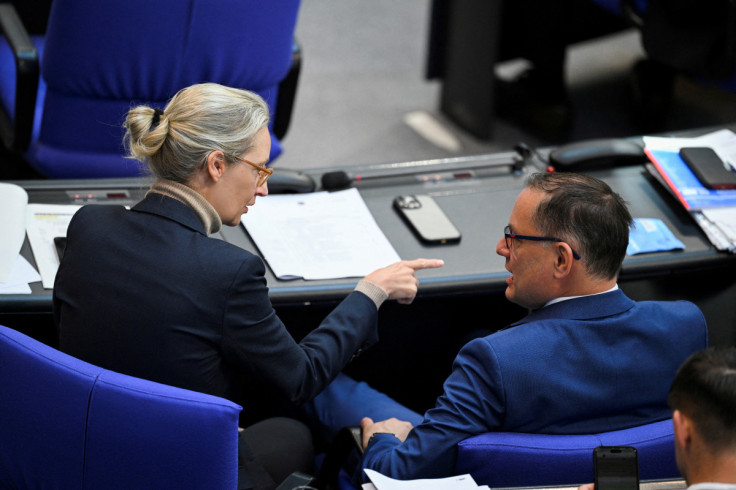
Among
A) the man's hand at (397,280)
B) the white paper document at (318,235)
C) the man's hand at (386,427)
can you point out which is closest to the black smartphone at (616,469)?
the man's hand at (386,427)

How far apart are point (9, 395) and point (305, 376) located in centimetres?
50

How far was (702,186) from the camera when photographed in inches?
90.9

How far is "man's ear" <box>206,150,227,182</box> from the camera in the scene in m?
1.67

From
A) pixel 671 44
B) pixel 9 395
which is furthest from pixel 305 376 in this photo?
pixel 671 44

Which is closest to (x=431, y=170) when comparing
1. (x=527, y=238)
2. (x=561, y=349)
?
(x=527, y=238)

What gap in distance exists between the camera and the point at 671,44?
3307mm

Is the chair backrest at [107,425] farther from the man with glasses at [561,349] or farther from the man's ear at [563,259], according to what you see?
the man's ear at [563,259]

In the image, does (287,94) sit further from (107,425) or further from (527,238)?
(107,425)

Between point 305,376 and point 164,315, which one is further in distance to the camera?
point 305,376

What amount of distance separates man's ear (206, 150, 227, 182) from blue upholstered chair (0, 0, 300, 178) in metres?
0.77

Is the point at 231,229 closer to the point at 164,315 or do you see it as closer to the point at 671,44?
the point at 164,315

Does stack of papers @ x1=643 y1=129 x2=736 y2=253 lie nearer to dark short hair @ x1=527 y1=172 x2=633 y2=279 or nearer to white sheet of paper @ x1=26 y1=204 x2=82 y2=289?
dark short hair @ x1=527 y1=172 x2=633 y2=279

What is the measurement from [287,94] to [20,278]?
124 cm

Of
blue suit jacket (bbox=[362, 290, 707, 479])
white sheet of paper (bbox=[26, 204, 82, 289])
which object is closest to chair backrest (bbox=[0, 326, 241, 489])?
blue suit jacket (bbox=[362, 290, 707, 479])
